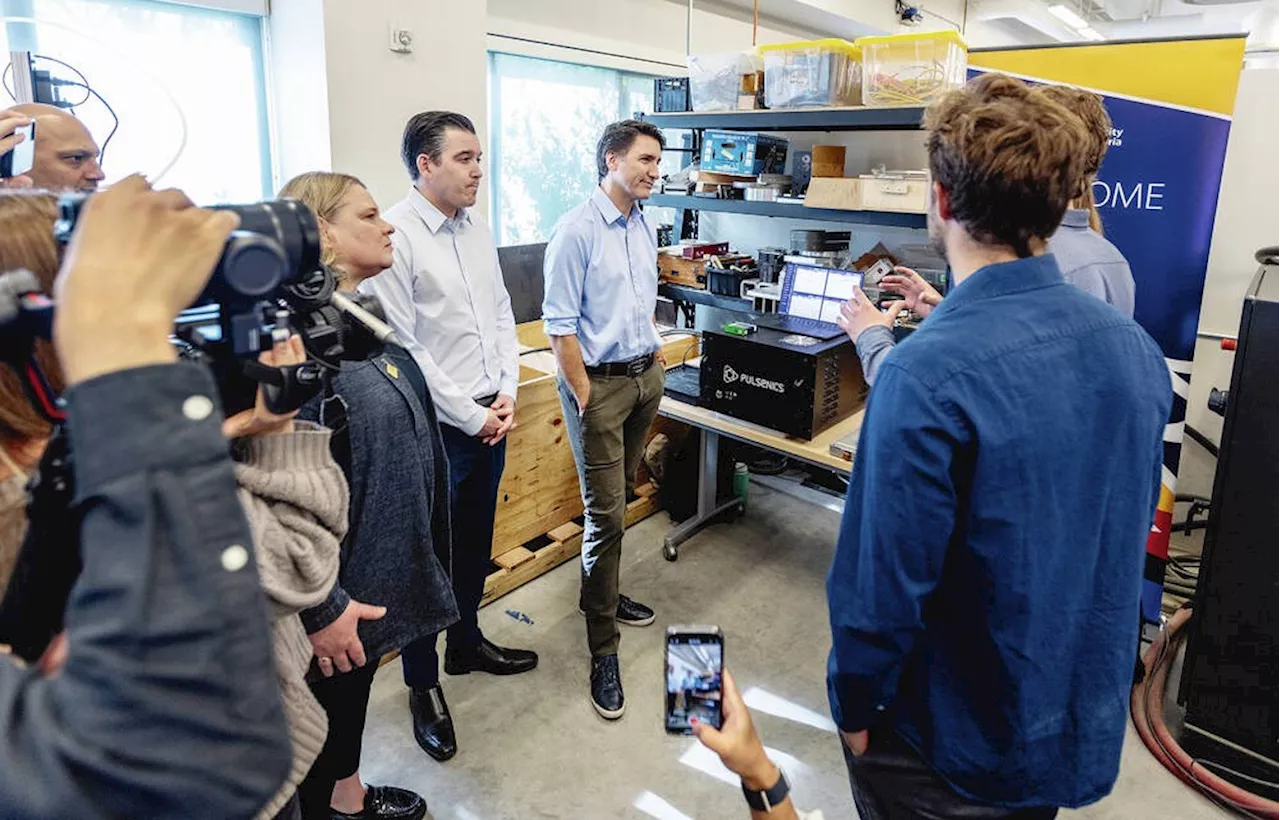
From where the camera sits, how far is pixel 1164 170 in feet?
8.34

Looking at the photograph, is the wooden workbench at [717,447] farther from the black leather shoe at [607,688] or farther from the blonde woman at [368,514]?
the blonde woman at [368,514]

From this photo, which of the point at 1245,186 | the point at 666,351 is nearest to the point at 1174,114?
the point at 1245,186

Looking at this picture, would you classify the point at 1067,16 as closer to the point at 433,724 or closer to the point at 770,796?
the point at 433,724

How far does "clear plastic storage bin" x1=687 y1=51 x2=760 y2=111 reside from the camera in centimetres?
306

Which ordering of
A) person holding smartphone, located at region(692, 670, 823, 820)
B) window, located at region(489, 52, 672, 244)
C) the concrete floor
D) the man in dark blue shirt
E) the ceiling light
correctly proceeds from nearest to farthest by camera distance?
person holding smartphone, located at region(692, 670, 823, 820)
the man in dark blue shirt
the concrete floor
window, located at region(489, 52, 672, 244)
the ceiling light

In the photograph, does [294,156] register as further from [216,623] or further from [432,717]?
[216,623]

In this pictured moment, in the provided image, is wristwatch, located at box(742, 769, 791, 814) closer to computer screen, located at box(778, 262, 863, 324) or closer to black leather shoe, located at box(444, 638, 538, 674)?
black leather shoe, located at box(444, 638, 538, 674)

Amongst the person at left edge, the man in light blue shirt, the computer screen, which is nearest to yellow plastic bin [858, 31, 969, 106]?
the computer screen

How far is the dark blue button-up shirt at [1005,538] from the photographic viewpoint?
1011 mm

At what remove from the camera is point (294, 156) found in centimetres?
297

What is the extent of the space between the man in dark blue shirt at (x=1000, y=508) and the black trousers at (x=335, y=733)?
992mm

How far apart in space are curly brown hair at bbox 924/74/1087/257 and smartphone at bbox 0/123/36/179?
1.77 m

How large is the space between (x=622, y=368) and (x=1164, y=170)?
183 cm

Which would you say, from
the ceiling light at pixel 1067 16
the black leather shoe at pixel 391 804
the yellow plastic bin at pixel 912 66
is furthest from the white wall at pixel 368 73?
the ceiling light at pixel 1067 16
